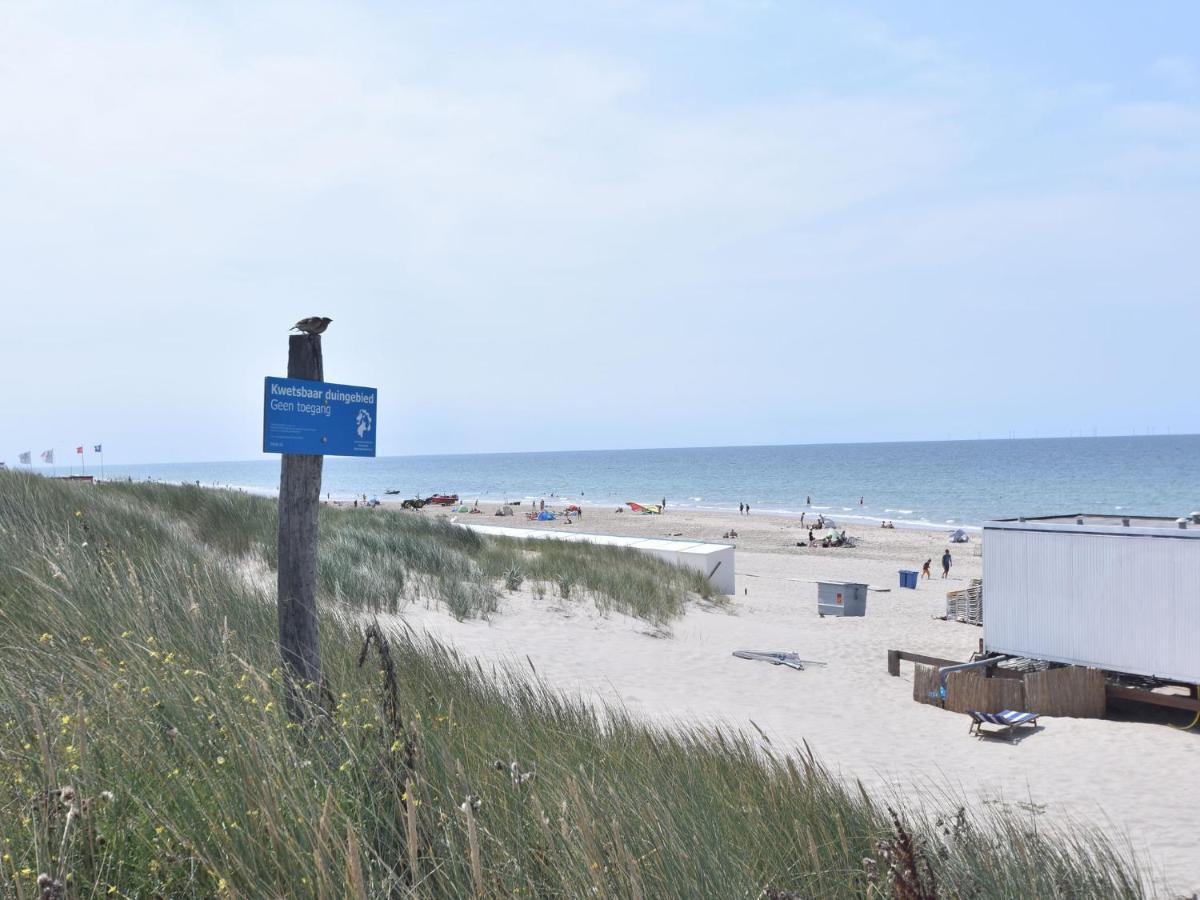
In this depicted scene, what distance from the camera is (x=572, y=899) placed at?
2.68m

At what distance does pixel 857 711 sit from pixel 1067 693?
10.3 feet

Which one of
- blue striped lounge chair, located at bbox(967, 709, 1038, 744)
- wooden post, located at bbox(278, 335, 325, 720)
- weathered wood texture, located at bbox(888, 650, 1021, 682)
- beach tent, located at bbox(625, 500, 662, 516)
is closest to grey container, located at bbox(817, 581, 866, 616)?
weathered wood texture, located at bbox(888, 650, 1021, 682)

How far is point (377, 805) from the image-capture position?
3.04 m

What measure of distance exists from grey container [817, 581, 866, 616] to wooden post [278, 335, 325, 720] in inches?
768

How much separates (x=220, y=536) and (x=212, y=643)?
9509 mm

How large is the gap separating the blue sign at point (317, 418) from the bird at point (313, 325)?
436 mm

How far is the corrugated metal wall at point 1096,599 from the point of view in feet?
39.2

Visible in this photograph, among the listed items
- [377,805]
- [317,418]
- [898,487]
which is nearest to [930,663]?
[317,418]

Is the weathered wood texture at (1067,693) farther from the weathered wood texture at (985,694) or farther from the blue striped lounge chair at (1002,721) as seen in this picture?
the blue striped lounge chair at (1002,721)

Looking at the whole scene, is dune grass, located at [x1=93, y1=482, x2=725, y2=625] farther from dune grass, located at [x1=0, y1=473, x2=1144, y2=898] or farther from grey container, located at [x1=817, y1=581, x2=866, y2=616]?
dune grass, located at [x1=0, y1=473, x2=1144, y2=898]

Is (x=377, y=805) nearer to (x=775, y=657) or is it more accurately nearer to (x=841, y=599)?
(x=775, y=657)

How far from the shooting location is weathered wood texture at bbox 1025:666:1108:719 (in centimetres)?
1247

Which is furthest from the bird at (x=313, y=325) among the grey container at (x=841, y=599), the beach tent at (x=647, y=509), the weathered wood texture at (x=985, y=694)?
the beach tent at (x=647, y=509)

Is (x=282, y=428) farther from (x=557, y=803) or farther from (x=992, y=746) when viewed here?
(x=992, y=746)
